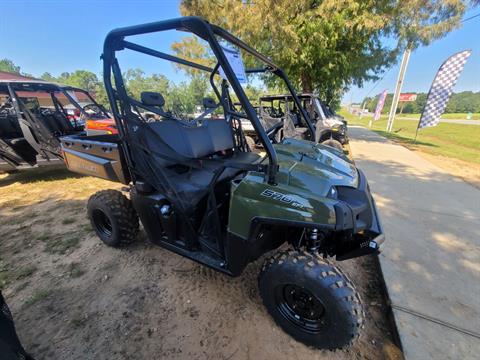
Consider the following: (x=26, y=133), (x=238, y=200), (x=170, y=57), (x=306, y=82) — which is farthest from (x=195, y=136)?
(x=306, y=82)

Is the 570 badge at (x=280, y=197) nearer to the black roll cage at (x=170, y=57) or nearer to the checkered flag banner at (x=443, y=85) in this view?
the black roll cage at (x=170, y=57)

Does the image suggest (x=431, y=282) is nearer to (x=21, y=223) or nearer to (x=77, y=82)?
(x=21, y=223)

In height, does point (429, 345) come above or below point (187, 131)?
below

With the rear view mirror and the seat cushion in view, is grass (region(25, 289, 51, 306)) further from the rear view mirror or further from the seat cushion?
the rear view mirror

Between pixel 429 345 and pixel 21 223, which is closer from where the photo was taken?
pixel 429 345

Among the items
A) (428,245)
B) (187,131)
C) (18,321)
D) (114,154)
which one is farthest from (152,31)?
(428,245)

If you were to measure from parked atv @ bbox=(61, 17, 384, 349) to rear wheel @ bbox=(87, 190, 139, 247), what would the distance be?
1cm

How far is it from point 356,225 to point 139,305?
1.78m

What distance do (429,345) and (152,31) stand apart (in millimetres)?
2716

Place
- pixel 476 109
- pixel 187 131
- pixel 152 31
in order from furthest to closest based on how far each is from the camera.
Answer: pixel 476 109 < pixel 187 131 < pixel 152 31

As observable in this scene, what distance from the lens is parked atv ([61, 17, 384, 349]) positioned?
1.40 metres

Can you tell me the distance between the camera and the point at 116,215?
2.43 meters

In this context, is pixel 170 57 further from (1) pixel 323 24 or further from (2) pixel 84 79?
(2) pixel 84 79

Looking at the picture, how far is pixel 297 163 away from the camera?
177 cm
